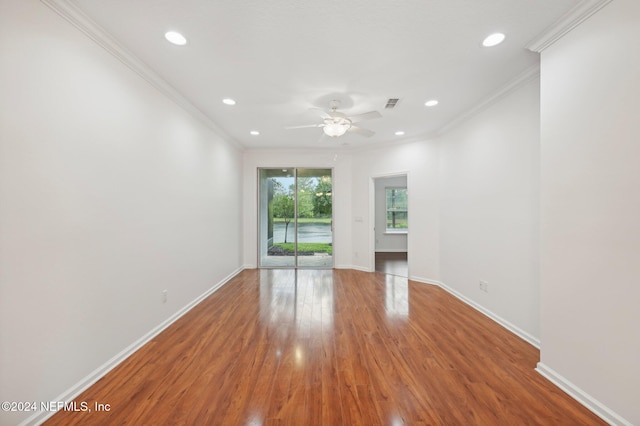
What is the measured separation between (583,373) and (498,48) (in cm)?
270

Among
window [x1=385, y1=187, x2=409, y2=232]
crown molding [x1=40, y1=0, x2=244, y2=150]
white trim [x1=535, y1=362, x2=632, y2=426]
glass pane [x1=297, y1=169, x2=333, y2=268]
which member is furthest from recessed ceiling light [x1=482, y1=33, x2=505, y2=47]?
window [x1=385, y1=187, x2=409, y2=232]

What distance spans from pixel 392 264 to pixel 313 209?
2.59 m

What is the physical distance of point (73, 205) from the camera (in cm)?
182

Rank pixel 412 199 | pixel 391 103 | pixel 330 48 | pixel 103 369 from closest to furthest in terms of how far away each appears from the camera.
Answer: pixel 103 369
pixel 330 48
pixel 391 103
pixel 412 199

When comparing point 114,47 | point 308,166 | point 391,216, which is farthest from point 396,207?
point 114,47

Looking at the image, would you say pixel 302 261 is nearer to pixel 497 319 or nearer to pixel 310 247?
pixel 310 247

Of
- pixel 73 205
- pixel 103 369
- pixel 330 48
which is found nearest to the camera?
pixel 73 205

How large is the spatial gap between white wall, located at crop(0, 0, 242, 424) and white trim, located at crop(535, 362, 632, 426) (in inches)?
143

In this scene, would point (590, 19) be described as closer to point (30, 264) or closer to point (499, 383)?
point (499, 383)

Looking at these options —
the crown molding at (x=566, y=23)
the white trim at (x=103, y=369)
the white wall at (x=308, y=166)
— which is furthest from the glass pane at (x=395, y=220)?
the white trim at (x=103, y=369)

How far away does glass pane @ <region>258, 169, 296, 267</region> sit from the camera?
602 centimetres

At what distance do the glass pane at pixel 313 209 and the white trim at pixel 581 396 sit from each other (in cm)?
435

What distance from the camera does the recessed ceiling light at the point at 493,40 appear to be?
6.72ft

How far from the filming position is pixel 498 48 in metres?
2.22
